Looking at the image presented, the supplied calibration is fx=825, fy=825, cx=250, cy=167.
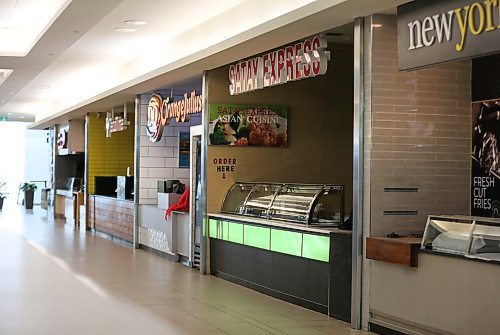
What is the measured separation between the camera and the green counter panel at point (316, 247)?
8.29 metres

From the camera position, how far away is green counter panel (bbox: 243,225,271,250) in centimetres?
964

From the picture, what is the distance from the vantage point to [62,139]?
78.3 feet

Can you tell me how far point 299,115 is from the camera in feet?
38.2

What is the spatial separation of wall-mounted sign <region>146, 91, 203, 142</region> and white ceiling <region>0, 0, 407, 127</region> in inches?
13.0

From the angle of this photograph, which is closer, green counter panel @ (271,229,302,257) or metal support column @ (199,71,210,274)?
green counter panel @ (271,229,302,257)

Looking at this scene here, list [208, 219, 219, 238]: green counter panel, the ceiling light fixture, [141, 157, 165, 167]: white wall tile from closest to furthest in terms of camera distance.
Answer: [208, 219, 219, 238]: green counter panel, the ceiling light fixture, [141, 157, 165, 167]: white wall tile

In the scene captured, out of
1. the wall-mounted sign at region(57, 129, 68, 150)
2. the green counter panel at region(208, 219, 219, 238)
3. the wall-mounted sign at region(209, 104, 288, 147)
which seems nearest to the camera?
the green counter panel at region(208, 219, 219, 238)

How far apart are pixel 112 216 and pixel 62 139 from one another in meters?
7.11

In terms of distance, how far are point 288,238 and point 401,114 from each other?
2.23 metres

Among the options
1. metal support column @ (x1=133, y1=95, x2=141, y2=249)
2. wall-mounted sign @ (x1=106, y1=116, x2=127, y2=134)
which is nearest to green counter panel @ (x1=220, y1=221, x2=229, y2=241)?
metal support column @ (x1=133, y1=95, x2=141, y2=249)

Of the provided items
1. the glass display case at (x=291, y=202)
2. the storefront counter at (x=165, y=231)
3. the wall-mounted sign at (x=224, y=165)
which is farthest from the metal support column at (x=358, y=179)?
the storefront counter at (x=165, y=231)

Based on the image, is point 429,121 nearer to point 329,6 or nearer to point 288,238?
point 329,6

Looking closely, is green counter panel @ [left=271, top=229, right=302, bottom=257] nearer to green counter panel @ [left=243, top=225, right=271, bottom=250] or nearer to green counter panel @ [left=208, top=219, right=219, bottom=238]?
green counter panel @ [left=243, top=225, right=271, bottom=250]

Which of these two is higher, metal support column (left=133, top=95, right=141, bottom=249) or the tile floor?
metal support column (left=133, top=95, right=141, bottom=249)
